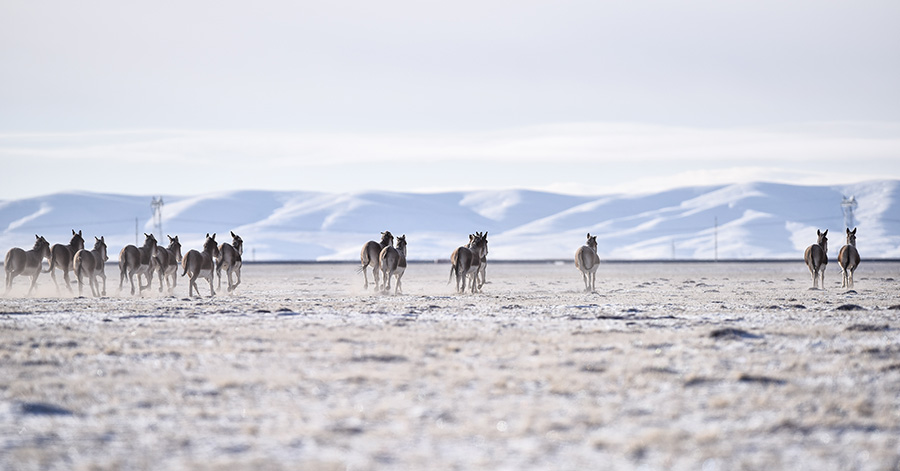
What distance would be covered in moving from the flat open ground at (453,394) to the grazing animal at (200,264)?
11.4 m

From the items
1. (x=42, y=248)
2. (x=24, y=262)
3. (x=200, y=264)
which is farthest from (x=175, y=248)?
(x=200, y=264)

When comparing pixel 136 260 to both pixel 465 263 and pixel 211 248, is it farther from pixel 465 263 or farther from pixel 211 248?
pixel 465 263

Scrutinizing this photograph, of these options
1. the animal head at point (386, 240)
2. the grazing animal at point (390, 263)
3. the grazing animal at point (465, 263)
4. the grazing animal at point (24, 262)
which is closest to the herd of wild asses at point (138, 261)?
the grazing animal at point (24, 262)

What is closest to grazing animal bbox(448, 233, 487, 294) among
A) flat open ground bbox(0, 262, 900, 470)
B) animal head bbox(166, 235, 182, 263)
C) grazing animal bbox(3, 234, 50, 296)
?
animal head bbox(166, 235, 182, 263)

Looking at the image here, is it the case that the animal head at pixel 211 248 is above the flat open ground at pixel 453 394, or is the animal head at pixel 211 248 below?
above

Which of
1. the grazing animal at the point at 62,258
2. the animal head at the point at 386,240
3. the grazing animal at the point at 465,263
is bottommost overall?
the grazing animal at the point at 465,263

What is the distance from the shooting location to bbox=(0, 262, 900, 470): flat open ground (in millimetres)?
9477

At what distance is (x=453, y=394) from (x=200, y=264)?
74.9ft

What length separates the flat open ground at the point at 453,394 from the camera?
31.1 feet

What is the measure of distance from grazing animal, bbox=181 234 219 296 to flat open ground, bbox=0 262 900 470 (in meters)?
11.4

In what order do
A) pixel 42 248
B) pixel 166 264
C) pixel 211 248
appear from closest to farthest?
pixel 211 248, pixel 166 264, pixel 42 248

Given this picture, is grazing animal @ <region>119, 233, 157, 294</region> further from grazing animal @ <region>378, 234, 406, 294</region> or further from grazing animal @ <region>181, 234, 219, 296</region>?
grazing animal @ <region>378, 234, 406, 294</region>

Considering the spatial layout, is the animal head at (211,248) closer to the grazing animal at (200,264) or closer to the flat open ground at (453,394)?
the grazing animal at (200,264)

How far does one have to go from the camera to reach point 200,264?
110ft
